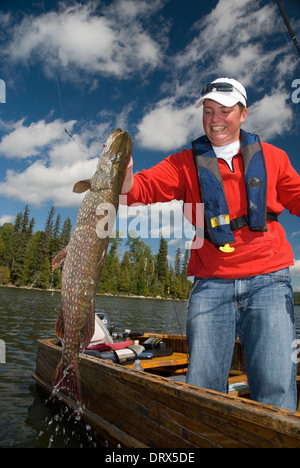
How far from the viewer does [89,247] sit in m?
3.17

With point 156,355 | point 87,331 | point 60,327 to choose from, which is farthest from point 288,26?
point 156,355

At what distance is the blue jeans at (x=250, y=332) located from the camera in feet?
8.30

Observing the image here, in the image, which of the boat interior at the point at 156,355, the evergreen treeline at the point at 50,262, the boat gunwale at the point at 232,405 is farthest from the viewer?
the evergreen treeline at the point at 50,262

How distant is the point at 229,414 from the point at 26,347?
38.4 ft

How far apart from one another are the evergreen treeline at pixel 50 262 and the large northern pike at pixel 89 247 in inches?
2357

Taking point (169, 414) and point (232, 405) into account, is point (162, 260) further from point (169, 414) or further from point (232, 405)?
point (232, 405)

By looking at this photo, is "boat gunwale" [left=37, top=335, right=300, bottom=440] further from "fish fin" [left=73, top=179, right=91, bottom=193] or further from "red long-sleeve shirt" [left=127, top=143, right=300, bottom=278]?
"fish fin" [left=73, top=179, right=91, bottom=193]

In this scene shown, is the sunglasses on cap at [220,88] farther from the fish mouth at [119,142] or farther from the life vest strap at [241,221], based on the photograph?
the life vest strap at [241,221]

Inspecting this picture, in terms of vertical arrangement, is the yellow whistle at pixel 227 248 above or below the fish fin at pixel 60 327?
above

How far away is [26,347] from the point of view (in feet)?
41.5

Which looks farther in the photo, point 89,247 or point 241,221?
point 89,247

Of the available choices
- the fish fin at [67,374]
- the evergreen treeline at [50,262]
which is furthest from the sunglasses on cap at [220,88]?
A: the evergreen treeline at [50,262]

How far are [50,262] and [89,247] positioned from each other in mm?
74384
